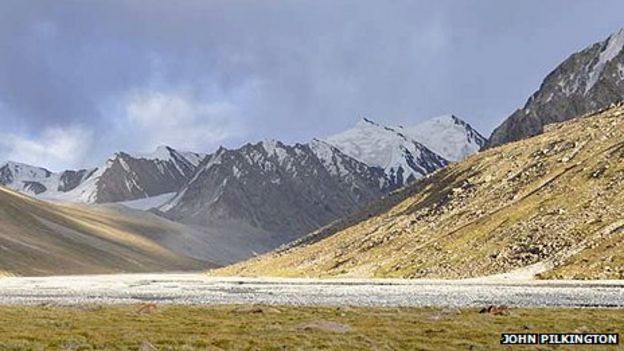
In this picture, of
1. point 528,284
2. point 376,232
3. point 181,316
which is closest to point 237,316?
point 181,316

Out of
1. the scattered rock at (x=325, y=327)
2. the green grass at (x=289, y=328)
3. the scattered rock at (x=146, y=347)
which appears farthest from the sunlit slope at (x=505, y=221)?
the scattered rock at (x=146, y=347)

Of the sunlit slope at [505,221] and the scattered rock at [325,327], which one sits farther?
the sunlit slope at [505,221]

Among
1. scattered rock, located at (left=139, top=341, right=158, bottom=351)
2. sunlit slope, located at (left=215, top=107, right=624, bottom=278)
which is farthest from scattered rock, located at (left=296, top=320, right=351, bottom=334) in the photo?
sunlit slope, located at (left=215, top=107, right=624, bottom=278)

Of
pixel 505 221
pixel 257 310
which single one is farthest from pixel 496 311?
pixel 505 221

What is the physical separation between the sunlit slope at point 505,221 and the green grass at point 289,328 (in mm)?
57315

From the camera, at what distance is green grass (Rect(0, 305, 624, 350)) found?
33.7m

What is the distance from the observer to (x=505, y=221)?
129 m

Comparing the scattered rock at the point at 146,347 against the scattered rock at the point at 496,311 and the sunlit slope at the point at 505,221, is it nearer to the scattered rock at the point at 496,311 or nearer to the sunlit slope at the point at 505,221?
the scattered rock at the point at 496,311

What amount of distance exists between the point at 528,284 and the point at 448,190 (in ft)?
261

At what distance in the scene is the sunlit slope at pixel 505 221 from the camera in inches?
4382

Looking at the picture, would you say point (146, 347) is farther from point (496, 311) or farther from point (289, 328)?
point (496, 311)

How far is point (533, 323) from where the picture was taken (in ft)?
136

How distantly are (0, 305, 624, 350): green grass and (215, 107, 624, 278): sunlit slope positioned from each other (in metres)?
57.3

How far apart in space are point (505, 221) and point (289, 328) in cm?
9523
